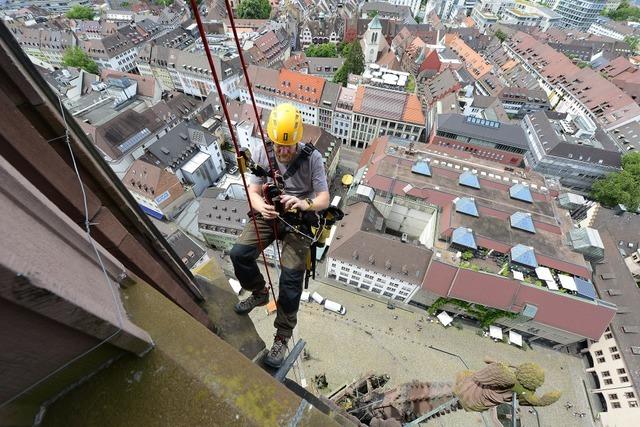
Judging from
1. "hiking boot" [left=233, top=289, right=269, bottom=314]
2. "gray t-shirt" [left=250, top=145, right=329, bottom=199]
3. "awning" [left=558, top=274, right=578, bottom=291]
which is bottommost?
"awning" [left=558, top=274, right=578, bottom=291]

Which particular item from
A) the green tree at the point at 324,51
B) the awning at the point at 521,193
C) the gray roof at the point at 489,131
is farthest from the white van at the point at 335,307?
the green tree at the point at 324,51

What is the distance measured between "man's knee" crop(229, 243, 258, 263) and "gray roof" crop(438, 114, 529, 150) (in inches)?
1503

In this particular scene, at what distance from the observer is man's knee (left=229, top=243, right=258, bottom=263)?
6178 millimetres

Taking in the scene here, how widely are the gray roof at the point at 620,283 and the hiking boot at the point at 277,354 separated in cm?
2942

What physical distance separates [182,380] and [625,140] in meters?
65.0

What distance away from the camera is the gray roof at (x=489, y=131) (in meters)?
37.6

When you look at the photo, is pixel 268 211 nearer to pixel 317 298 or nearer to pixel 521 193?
pixel 317 298

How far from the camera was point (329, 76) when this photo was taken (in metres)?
52.7

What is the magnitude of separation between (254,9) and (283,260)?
90947mm

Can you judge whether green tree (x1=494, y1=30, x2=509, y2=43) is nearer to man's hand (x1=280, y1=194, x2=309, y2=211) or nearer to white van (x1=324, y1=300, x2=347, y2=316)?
white van (x1=324, y1=300, x2=347, y2=316)

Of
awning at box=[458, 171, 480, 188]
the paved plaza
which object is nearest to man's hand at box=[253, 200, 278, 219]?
the paved plaza

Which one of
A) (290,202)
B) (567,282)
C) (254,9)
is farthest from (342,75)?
(290,202)

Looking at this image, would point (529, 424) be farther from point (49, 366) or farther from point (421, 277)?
point (49, 366)

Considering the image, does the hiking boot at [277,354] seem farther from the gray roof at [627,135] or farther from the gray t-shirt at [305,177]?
the gray roof at [627,135]
